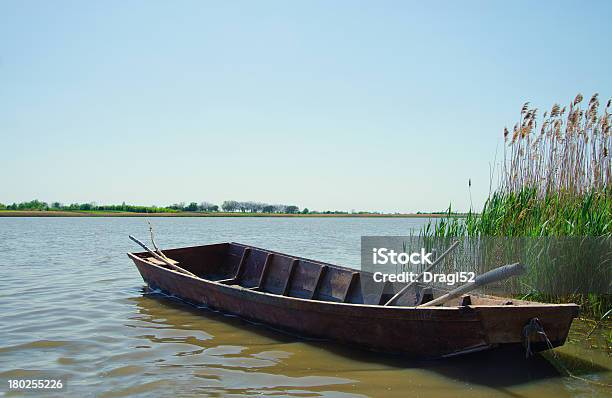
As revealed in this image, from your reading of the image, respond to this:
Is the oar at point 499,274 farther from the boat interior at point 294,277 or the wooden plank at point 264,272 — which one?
the wooden plank at point 264,272

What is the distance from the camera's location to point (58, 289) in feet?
34.8

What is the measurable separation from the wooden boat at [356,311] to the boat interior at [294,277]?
0.02 metres

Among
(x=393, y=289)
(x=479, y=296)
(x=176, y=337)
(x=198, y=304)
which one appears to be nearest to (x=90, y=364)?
(x=176, y=337)

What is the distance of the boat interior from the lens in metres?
6.67

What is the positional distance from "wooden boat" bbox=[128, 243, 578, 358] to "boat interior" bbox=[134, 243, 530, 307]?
0.05 ft

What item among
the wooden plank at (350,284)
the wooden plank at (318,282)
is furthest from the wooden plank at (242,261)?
the wooden plank at (350,284)

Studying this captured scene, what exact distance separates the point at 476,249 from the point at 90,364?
5.63 metres

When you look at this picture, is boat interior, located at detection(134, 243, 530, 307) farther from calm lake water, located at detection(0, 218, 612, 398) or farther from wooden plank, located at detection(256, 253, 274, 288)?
calm lake water, located at detection(0, 218, 612, 398)

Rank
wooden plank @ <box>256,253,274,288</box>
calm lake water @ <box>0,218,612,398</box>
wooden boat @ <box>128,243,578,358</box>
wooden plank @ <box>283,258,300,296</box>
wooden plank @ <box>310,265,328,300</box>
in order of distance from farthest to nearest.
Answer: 1. wooden plank @ <box>256,253,274,288</box>
2. wooden plank @ <box>283,258,300,296</box>
3. wooden plank @ <box>310,265,328,300</box>
4. wooden boat @ <box>128,243,578,358</box>
5. calm lake water @ <box>0,218,612,398</box>

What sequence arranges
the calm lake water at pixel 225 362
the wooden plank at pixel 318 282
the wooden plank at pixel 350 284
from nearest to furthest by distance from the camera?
the calm lake water at pixel 225 362 < the wooden plank at pixel 350 284 < the wooden plank at pixel 318 282

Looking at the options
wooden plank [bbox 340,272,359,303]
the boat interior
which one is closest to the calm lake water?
the boat interior

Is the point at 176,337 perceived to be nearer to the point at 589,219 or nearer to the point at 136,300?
the point at 136,300

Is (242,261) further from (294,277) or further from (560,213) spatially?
(560,213)

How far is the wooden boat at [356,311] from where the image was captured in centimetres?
505
